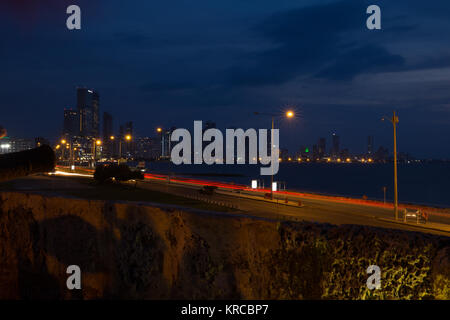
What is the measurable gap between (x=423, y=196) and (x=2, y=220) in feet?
328

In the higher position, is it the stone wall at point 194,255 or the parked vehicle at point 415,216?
the stone wall at point 194,255

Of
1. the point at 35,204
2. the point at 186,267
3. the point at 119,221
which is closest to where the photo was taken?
the point at 186,267

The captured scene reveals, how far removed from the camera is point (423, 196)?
9381 cm

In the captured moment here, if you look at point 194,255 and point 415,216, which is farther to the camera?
point 415,216

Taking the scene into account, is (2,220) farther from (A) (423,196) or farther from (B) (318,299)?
(A) (423,196)

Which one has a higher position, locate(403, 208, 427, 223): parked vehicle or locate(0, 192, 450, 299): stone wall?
locate(0, 192, 450, 299): stone wall

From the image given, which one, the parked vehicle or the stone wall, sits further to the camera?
the parked vehicle

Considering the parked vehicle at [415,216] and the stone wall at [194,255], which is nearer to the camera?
the stone wall at [194,255]

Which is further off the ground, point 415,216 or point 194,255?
point 194,255

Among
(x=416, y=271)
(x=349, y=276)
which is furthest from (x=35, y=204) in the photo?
(x=416, y=271)

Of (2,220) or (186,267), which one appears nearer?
(186,267)
